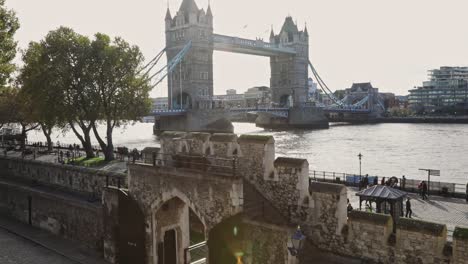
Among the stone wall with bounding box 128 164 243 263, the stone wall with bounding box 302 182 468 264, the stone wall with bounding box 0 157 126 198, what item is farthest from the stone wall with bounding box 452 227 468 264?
the stone wall with bounding box 0 157 126 198

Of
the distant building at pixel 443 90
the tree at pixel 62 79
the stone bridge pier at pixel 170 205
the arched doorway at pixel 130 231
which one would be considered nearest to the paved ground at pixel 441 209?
the stone bridge pier at pixel 170 205

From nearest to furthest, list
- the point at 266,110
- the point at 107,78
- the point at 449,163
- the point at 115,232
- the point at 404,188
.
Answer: the point at 115,232 < the point at 404,188 < the point at 107,78 < the point at 449,163 < the point at 266,110

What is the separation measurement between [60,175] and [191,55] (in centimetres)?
8103

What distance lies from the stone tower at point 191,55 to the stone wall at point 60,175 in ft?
231

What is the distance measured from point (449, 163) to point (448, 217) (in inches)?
1303

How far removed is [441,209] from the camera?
1862 centimetres

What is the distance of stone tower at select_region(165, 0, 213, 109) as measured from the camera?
106 metres

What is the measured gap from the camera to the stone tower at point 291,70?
142 metres

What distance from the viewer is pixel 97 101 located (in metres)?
31.1

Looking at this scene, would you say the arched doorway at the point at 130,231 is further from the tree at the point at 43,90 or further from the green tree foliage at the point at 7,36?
the tree at the point at 43,90

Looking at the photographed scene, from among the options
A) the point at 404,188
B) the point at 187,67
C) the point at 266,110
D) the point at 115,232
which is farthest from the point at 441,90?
the point at 115,232

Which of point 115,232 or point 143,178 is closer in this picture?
point 143,178

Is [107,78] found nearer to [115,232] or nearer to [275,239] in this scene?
[115,232]

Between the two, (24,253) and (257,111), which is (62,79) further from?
(257,111)
